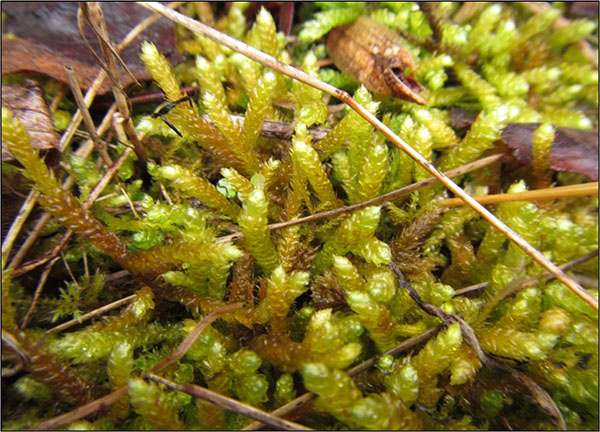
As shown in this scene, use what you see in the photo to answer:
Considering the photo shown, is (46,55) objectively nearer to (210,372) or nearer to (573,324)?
(210,372)

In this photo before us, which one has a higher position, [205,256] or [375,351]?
[205,256]

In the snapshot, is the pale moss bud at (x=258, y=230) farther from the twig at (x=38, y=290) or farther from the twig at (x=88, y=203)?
the twig at (x=38, y=290)

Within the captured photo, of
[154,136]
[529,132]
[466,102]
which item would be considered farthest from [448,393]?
[154,136]

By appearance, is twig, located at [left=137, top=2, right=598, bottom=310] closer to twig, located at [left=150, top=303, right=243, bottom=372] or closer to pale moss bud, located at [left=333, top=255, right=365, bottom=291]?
pale moss bud, located at [left=333, top=255, right=365, bottom=291]

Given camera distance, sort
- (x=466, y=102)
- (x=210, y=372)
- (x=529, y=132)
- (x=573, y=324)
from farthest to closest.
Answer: (x=466, y=102) → (x=529, y=132) → (x=573, y=324) → (x=210, y=372)

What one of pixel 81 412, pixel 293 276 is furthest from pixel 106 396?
pixel 293 276

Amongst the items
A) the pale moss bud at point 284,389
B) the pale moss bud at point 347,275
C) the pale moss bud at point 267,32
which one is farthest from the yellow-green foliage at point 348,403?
the pale moss bud at point 267,32

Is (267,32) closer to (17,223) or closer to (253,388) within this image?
(17,223)
